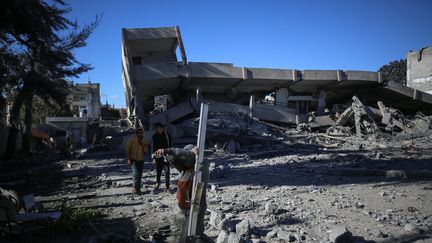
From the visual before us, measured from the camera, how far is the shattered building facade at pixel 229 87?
17.5 m

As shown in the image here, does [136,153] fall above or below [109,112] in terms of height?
below

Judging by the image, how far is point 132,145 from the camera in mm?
7000

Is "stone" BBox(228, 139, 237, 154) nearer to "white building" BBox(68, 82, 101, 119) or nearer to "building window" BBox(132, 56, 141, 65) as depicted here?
"building window" BBox(132, 56, 141, 65)

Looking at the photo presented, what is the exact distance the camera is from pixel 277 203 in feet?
19.3

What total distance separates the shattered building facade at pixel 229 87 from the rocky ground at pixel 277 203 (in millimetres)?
7483

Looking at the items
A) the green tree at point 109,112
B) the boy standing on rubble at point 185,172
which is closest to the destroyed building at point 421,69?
the boy standing on rubble at point 185,172

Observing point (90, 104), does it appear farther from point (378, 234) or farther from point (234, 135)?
point (378, 234)

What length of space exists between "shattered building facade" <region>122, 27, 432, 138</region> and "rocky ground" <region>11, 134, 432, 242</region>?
7.48m

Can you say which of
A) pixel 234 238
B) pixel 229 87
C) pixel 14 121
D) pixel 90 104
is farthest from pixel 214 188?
pixel 90 104

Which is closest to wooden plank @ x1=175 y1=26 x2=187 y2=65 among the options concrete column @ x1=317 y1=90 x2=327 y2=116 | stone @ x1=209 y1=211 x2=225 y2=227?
concrete column @ x1=317 y1=90 x2=327 y2=116

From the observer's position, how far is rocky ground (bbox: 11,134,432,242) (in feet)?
14.0

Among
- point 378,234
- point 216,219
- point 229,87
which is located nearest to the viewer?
point 378,234

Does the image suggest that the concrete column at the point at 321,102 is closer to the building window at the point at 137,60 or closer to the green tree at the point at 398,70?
the building window at the point at 137,60

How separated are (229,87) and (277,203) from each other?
1552 cm
